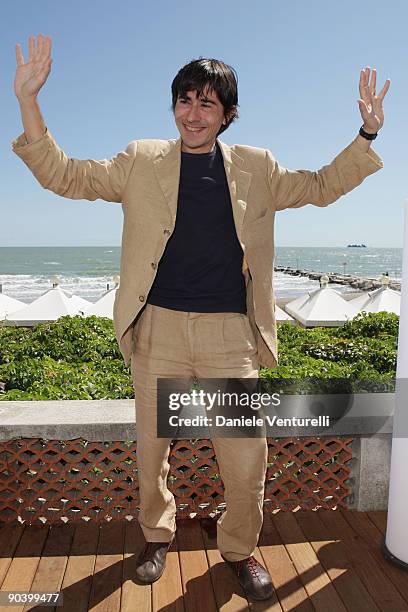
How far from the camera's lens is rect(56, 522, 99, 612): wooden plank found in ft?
8.30

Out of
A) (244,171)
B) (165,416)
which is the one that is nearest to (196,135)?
(244,171)

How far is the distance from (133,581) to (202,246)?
155 cm

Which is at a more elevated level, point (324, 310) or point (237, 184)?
point (237, 184)

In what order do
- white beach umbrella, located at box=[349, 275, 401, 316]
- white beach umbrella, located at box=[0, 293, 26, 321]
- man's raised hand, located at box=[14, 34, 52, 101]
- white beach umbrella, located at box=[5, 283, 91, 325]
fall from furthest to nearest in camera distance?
white beach umbrella, located at box=[0, 293, 26, 321], white beach umbrella, located at box=[349, 275, 401, 316], white beach umbrella, located at box=[5, 283, 91, 325], man's raised hand, located at box=[14, 34, 52, 101]

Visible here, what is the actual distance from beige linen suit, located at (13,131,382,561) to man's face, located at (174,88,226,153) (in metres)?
0.11

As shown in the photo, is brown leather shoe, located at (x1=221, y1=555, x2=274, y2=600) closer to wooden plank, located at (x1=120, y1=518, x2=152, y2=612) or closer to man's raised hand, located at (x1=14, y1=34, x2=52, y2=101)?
wooden plank, located at (x1=120, y1=518, x2=152, y2=612)

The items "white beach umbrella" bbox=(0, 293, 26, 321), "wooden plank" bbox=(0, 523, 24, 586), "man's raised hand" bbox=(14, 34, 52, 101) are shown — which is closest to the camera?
"man's raised hand" bbox=(14, 34, 52, 101)

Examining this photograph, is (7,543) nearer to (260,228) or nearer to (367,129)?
(260,228)

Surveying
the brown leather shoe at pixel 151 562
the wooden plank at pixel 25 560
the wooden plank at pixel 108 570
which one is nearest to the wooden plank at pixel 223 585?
the brown leather shoe at pixel 151 562

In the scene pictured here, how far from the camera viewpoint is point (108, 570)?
2.76 metres

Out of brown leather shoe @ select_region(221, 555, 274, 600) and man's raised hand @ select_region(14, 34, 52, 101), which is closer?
man's raised hand @ select_region(14, 34, 52, 101)

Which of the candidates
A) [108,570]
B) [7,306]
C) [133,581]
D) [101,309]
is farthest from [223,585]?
[7,306]

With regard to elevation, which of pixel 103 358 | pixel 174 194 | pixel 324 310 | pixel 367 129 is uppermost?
pixel 367 129

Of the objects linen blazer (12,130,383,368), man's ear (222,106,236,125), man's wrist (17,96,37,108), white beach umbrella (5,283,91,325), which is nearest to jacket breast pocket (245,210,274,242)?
linen blazer (12,130,383,368)
